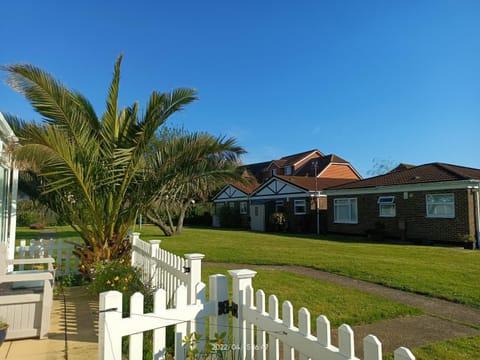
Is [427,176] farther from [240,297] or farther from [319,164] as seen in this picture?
[240,297]

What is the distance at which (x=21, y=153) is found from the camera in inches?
193

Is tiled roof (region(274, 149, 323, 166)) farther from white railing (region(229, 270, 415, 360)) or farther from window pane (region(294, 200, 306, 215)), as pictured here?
white railing (region(229, 270, 415, 360))

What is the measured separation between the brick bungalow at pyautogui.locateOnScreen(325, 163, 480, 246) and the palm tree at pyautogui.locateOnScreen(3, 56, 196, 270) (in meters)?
15.1

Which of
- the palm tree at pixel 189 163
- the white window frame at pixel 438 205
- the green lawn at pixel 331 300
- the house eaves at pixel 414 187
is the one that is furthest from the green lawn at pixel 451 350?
the white window frame at pixel 438 205

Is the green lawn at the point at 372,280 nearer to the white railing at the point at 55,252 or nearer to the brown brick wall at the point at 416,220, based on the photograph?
the white railing at the point at 55,252

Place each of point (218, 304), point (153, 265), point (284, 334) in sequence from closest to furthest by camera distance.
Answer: point (284, 334)
point (218, 304)
point (153, 265)

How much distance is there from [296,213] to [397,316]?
20.6 meters

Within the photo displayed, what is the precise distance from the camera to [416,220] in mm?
17750


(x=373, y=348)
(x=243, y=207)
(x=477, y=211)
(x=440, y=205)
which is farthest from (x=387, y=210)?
(x=373, y=348)

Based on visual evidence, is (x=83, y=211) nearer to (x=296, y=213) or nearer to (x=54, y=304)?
(x=54, y=304)

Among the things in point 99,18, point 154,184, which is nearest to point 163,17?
point 99,18

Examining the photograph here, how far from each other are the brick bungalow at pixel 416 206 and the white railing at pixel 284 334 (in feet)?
53.8

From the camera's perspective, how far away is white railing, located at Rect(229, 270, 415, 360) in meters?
1.67

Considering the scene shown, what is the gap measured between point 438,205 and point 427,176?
1.93 meters
